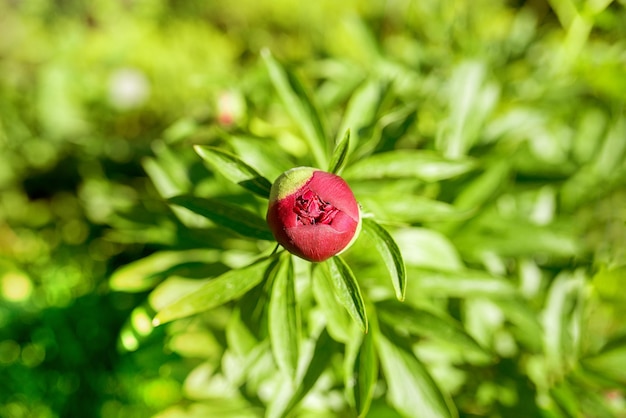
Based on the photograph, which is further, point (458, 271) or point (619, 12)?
point (619, 12)

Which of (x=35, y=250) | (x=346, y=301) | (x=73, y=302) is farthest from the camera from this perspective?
(x=35, y=250)

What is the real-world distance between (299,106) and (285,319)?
0.33 meters

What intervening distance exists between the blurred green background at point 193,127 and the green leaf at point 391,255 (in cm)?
18

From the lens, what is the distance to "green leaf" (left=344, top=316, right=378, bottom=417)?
740mm

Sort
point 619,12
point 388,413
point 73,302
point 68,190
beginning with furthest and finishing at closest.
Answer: point 68,190 < point 73,302 < point 619,12 < point 388,413

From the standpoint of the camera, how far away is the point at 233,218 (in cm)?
73

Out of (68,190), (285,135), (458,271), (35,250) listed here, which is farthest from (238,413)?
(68,190)

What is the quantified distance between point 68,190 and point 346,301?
5.98 ft

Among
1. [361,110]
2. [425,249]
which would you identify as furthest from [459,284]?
[361,110]

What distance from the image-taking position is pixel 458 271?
2.87ft

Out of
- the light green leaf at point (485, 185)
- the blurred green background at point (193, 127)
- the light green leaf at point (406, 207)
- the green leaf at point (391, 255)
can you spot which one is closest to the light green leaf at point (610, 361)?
the blurred green background at point (193, 127)

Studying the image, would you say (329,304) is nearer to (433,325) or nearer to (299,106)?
(433,325)

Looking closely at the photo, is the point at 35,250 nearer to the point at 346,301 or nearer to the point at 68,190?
the point at 68,190

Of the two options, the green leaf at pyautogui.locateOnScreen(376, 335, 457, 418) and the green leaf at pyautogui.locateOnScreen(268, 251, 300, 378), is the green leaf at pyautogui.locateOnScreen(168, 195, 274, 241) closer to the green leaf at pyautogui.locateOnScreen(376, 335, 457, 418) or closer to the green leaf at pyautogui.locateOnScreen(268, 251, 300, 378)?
the green leaf at pyautogui.locateOnScreen(268, 251, 300, 378)
